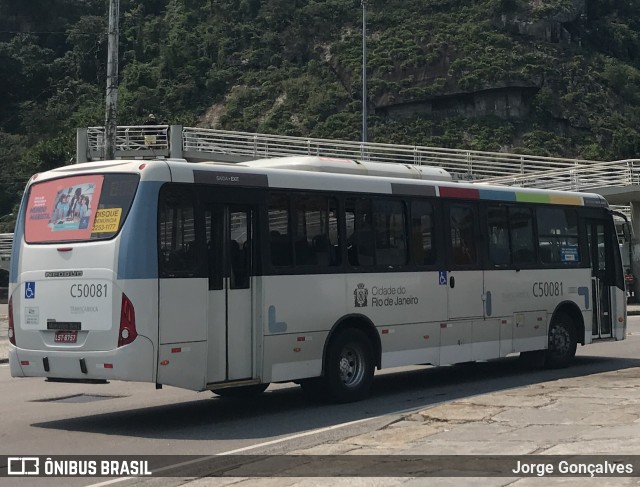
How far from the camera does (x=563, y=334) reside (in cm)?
1767

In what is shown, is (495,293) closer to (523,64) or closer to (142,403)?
(142,403)

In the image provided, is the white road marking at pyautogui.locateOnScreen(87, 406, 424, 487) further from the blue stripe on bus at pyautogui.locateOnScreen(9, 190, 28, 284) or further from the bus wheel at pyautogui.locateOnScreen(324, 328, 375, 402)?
the blue stripe on bus at pyautogui.locateOnScreen(9, 190, 28, 284)

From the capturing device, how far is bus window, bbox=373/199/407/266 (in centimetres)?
1423

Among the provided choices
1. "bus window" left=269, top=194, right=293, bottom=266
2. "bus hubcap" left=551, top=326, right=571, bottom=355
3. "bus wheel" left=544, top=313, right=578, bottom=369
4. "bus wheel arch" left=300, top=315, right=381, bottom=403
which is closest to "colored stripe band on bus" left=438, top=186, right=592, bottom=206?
"bus wheel" left=544, top=313, right=578, bottom=369

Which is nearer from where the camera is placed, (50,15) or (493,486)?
(493,486)

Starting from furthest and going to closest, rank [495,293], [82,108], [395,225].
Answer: [82,108] < [495,293] < [395,225]

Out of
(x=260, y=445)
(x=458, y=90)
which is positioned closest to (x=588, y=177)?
(x=260, y=445)

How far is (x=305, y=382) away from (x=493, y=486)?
5.54 metres

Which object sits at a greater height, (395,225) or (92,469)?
(395,225)

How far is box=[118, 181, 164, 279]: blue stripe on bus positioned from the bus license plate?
3.07 feet

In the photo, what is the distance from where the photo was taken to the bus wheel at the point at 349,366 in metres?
13.4

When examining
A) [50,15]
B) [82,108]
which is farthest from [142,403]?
[50,15]

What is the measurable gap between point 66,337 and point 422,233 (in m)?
5.48

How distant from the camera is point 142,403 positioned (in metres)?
14.4
